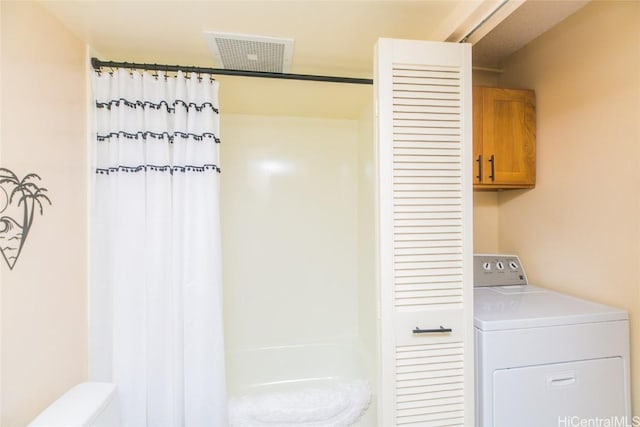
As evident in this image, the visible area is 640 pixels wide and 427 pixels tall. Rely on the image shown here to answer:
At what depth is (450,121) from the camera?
130 centimetres

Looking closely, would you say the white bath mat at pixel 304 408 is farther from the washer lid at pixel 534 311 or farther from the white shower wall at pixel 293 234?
the washer lid at pixel 534 311

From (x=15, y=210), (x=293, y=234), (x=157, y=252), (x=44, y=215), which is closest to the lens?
(x=15, y=210)

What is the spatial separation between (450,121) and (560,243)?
44.6 inches

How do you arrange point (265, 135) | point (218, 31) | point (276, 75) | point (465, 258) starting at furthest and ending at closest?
point (265, 135)
point (276, 75)
point (218, 31)
point (465, 258)

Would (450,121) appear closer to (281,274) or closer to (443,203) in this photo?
(443,203)

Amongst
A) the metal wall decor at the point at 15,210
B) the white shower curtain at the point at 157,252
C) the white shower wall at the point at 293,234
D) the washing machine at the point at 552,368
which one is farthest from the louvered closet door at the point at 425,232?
the metal wall decor at the point at 15,210

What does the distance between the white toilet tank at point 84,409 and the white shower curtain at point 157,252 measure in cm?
20

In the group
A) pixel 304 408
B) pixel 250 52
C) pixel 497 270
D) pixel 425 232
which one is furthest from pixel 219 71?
pixel 497 270

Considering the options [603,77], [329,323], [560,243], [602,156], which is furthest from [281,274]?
[603,77]

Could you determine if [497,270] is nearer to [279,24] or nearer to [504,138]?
[504,138]

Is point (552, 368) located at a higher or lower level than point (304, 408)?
higher

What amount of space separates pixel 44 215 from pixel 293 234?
Answer: 5.25 feet

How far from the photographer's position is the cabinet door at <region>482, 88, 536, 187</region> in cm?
184

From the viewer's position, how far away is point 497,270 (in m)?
1.96
